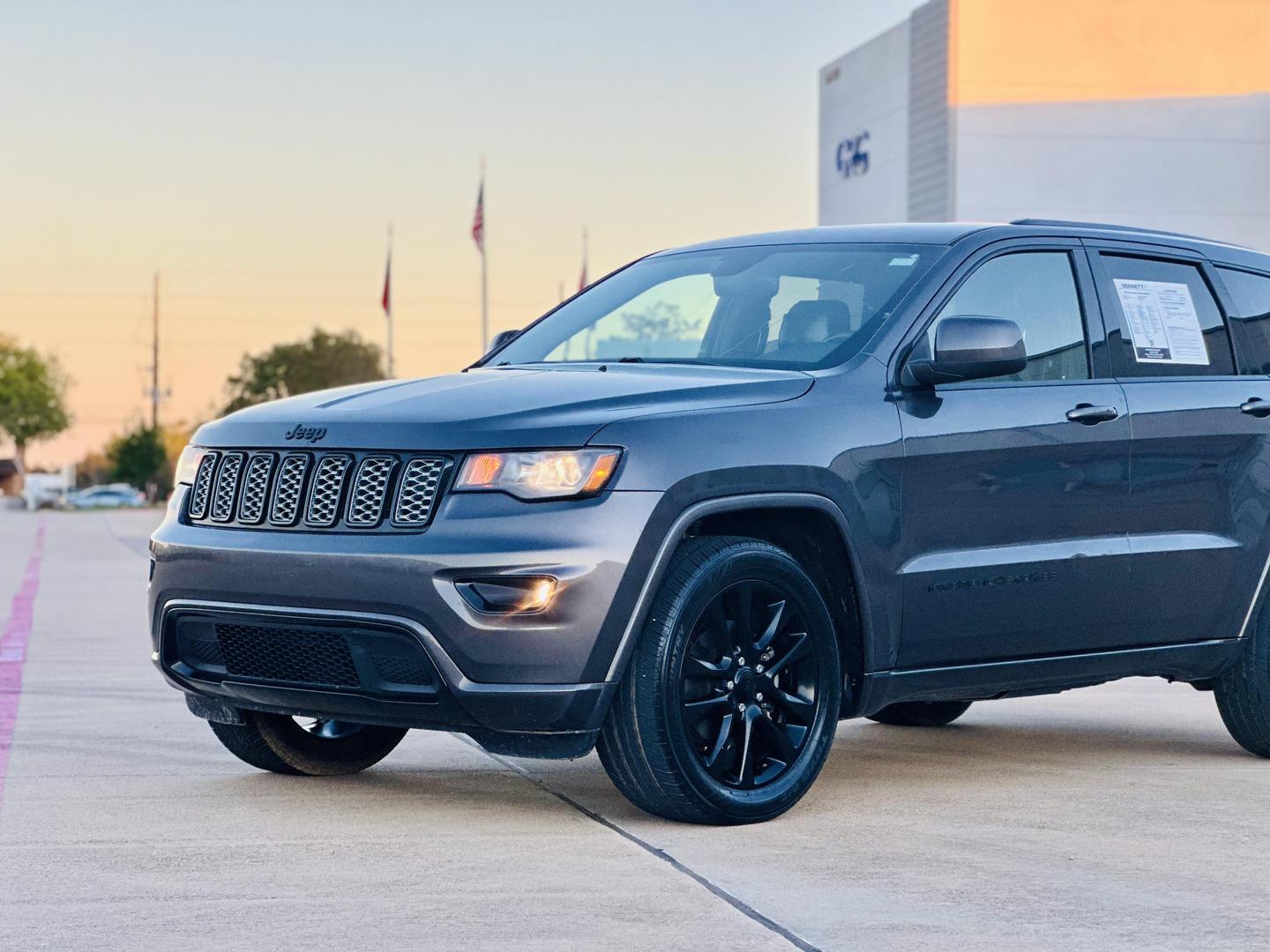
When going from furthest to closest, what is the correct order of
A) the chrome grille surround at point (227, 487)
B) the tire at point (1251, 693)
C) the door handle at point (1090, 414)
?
1. the tire at point (1251, 693)
2. the door handle at point (1090, 414)
3. the chrome grille surround at point (227, 487)

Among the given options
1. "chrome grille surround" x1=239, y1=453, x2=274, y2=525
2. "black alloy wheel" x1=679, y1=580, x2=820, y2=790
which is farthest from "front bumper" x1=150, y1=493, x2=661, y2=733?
"black alloy wheel" x1=679, y1=580, x2=820, y2=790

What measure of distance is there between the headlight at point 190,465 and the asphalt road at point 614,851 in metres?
1.00

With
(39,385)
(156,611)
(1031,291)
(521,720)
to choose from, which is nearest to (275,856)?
(521,720)

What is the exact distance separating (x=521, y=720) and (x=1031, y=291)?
246 centimetres

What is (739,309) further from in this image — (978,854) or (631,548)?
(978,854)

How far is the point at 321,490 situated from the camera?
5.68m

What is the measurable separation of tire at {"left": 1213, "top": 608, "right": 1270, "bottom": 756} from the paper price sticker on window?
999mm

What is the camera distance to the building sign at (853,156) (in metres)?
62.9

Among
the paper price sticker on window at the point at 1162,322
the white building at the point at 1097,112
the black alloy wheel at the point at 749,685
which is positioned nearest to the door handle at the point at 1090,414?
the paper price sticker on window at the point at 1162,322

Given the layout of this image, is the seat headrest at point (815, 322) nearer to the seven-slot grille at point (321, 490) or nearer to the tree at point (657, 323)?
the tree at point (657, 323)

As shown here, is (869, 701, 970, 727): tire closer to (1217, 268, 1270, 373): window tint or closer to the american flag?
(1217, 268, 1270, 373): window tint

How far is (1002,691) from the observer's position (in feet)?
21.8

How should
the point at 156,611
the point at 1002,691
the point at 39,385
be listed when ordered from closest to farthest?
the point at 156,611 < the point at 1002,691 < the point at 39,385

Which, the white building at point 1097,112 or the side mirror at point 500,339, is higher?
the white building at point 1097,112
